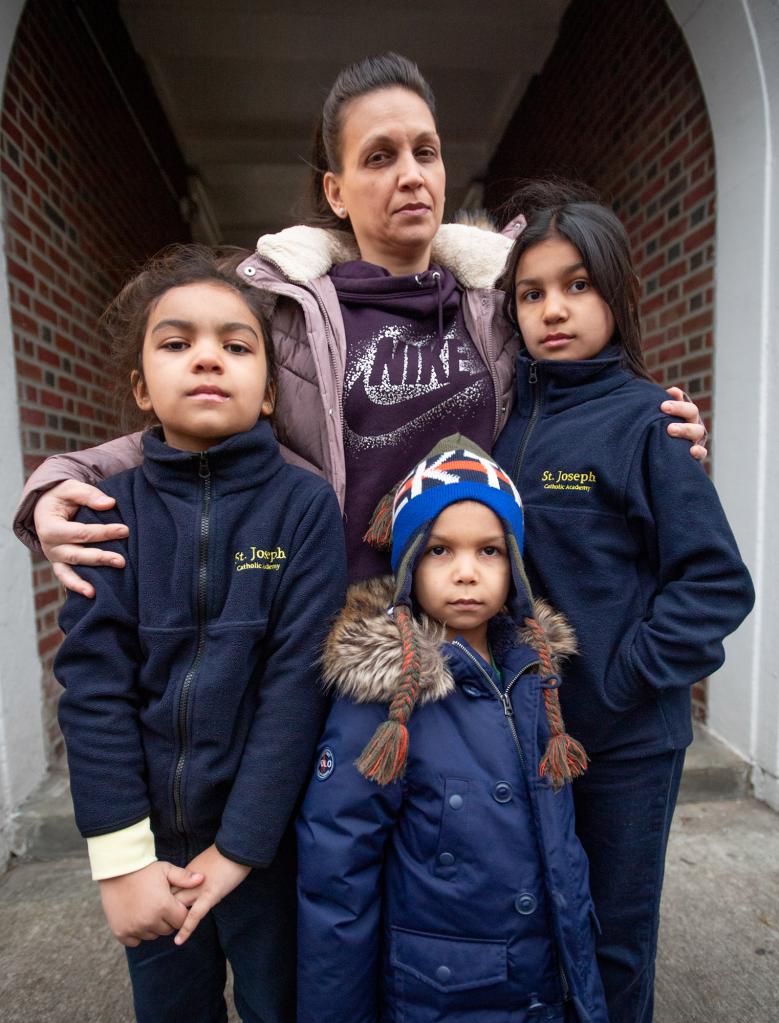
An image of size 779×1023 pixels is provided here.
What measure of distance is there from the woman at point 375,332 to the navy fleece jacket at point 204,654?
216mm

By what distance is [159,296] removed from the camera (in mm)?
1306

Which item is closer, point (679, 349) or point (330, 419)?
point (330, 419)

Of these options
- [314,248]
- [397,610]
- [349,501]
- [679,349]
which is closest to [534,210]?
[314,248]

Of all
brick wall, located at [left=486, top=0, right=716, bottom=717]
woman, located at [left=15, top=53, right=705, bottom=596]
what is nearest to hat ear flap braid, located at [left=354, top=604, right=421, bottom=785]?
woman, located at [left=15, top=53, right=705, bottom=596]

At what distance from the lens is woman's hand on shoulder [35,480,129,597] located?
3.85 feet

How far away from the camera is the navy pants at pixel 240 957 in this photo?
1279mm

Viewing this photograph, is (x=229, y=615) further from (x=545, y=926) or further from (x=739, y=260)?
(x=739, y=260)

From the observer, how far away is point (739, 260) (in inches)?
105

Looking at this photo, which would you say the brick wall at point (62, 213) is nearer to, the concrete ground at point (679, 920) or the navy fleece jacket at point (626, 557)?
the concrete ground at point (679, 920)

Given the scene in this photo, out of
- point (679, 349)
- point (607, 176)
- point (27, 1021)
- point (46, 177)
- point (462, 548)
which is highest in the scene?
point (607, 176)

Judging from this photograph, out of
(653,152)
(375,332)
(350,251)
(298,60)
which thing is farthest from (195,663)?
(298,60)

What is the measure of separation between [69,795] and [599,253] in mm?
2785

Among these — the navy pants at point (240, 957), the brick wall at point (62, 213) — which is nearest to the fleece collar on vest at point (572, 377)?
the navy pants at point (240, 957)

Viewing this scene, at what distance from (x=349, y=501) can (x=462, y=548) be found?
0.36 metres
